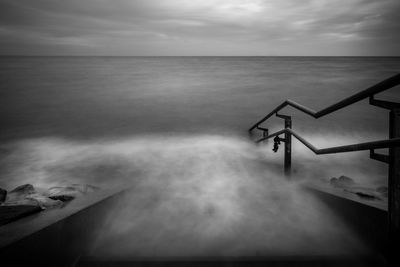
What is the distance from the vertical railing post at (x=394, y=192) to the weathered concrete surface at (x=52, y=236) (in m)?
2.27

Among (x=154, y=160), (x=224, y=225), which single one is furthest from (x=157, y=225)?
(x=154, y=160)

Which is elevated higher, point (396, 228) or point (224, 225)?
point (396, 228)

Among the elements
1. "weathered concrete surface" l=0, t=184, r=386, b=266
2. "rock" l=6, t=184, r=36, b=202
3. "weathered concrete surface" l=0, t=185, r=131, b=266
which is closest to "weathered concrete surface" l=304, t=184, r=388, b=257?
"weathered concrete surface" l=0, t=184, r=386, b=266

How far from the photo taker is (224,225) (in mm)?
2494

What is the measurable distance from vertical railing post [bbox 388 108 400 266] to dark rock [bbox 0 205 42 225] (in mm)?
2685

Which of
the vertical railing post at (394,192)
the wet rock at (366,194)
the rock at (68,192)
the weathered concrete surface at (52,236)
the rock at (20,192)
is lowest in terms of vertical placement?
the rock at (20,192)

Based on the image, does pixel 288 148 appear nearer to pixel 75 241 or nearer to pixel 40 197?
pixel 75 241

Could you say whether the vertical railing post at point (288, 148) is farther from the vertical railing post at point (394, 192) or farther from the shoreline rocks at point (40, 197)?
the shoreline rocks at point (40, 197)

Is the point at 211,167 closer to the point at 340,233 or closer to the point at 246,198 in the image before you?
the point at 246,198

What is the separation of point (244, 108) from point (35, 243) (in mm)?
11847

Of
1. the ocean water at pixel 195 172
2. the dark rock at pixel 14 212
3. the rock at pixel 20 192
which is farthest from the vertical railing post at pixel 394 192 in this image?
the rock at pixel 20 192

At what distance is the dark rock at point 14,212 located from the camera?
6.58 feet

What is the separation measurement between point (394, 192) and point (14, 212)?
9.24ft

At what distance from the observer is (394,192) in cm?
171
